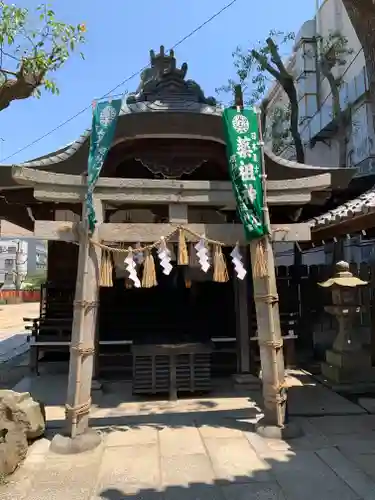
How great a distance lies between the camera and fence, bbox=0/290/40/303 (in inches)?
1607

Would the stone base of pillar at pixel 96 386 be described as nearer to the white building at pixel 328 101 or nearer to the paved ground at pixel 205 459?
the paved ground at pixel 205 459

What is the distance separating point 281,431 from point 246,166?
345 cm

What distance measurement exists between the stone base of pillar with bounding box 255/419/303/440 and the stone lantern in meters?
2.70

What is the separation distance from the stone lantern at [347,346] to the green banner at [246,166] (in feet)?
10.8

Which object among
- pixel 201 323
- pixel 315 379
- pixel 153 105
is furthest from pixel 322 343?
pixel 153 105

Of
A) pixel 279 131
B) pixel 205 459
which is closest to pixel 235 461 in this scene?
pixel 205 459

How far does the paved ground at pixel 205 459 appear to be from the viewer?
13.0 feet

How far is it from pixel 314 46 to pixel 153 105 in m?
19.7

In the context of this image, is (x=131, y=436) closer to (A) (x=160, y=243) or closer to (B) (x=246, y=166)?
(A) (x=160, y=243)

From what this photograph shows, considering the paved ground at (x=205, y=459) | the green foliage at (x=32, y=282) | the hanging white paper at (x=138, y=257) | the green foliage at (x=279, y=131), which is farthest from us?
the green foliage at (x=32, y=282)

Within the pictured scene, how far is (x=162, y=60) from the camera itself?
7977 mm

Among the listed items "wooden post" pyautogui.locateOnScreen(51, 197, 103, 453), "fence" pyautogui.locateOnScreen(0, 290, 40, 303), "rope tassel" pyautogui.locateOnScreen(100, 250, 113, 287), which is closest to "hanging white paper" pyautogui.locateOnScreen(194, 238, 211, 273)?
"rope tassel" pyautogui.locateOnScreen(100, 250, 113, 287)

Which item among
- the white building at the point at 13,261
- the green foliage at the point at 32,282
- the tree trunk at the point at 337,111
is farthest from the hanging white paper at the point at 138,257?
the white building at the point at 13,261

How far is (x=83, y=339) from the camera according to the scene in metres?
5.21
